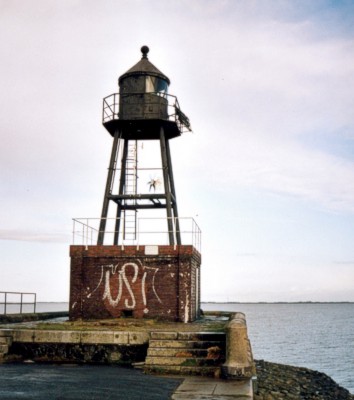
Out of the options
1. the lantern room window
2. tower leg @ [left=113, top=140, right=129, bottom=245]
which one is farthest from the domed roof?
tower leg @ [left=113, top=140, right=129, bottom=245]

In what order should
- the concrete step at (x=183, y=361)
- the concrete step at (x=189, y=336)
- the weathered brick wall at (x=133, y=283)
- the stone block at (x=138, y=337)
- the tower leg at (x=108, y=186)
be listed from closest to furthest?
the concrete step at (x=183, y=361) → the concrete step at (x=189, y=336) → the stone block at (x=138, y=337) → the weathered brick wall at (x=133, y=283) → the tower leg at (x=108, y=186)

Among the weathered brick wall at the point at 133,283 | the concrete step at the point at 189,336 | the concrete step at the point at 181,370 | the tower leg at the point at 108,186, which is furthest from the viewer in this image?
the tower leg at the point at 108,186

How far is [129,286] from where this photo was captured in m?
18.2

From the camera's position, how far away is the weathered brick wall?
18094mm

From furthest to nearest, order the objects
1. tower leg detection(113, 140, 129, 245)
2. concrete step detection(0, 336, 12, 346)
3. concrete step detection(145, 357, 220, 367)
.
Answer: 1. tower leg detection(113, 140, 129, 245)
2. concrete step detection(0, 336, 12, 346)
3. concrete step detection(145, 357, 220, 367)

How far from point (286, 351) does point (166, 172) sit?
3127 cm

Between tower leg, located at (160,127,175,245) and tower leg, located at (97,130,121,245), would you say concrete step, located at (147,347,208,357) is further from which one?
tower leg, located at (97,130,121,245)

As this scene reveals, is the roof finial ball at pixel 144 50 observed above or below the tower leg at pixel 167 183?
above

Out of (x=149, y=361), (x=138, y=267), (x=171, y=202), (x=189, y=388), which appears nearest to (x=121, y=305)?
(x=138, y=267)

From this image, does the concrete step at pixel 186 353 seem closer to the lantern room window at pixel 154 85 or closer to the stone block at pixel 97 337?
the stone block at pixel 97 337

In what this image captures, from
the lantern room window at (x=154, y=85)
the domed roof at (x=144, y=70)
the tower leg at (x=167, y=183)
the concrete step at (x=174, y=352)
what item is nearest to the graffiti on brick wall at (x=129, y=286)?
the tower leg at (x=167, y=183)

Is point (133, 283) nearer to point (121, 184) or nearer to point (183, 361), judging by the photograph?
point (121, 184)

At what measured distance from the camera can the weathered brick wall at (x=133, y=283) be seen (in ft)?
59.4

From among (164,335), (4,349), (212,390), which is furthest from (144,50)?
(212,390)
